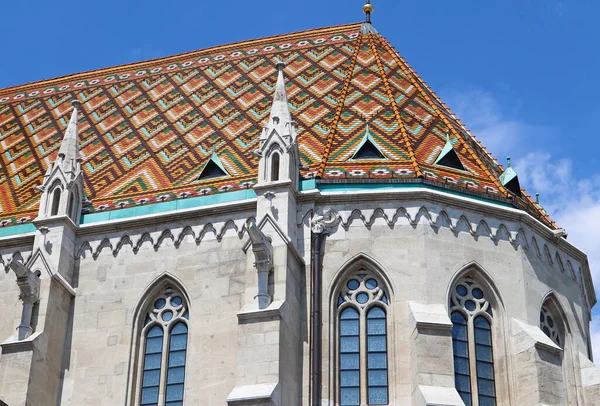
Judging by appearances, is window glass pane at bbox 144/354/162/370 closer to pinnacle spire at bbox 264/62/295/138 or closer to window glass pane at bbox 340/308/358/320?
window glass pane at bbox 340/308/358/320

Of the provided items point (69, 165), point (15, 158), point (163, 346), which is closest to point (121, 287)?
point (163, 346)

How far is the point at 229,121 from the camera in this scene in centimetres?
2597

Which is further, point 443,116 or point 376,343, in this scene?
point 443,116

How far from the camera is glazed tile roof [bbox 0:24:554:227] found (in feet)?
76.6

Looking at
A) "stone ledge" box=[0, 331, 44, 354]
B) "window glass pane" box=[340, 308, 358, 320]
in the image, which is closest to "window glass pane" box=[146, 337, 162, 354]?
"stone ledge" box=[0, 331, 44, 354]

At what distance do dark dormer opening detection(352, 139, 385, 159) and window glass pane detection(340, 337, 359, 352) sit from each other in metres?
4.03

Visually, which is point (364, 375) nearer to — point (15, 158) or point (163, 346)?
point (163, 346)

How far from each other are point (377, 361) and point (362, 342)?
0.44 meters

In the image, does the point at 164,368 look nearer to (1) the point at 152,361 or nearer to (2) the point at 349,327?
(1) the point at 152,361

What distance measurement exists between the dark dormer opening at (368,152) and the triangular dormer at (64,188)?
558 cm

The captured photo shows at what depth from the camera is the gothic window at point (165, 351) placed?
21.0 meters

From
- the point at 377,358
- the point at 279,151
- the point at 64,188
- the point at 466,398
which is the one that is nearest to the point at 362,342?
the point at 377,358

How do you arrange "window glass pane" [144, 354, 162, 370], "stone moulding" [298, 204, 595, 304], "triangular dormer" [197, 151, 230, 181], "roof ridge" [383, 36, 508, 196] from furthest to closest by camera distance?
"triangular dormer" [197, 151, 230, 181]
"roof ridge" [383, 36, 508, 196]
"stone moulding" [298, 204, 595, 304]
"window glass pane" [144, 354, 162, 370]

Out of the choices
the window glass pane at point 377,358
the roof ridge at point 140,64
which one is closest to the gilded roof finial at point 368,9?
the roof ridge at point 140,64
